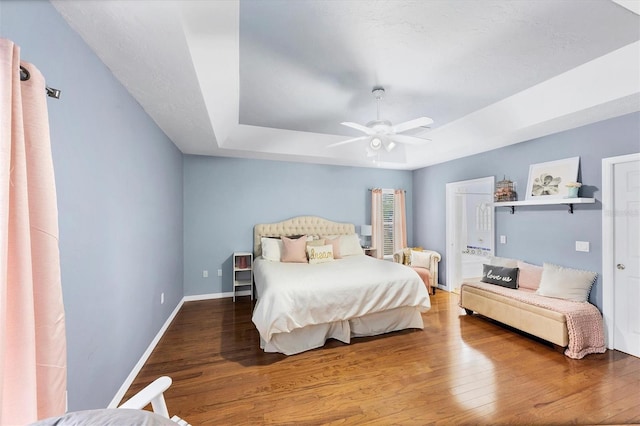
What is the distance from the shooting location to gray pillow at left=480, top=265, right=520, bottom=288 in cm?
338

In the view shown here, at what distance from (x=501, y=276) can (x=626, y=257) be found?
1.16 metres

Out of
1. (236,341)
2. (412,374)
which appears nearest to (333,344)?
(412,374)

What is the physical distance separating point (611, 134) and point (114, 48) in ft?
14.7

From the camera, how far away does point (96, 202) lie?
1675mm

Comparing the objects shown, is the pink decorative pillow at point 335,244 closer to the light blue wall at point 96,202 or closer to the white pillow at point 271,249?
the white pillow at point 271,249

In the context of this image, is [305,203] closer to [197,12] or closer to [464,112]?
[464,112]

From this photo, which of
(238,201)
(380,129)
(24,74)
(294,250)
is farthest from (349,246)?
(24,74)

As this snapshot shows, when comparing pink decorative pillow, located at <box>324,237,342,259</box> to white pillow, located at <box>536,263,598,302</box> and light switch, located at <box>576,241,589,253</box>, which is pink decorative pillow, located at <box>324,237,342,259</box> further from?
light switch, located at <box>576,241,589,253</box>

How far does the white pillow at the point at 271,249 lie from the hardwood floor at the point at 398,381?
1.26 metres

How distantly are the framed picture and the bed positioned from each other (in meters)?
1.98

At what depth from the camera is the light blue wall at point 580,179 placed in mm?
2742

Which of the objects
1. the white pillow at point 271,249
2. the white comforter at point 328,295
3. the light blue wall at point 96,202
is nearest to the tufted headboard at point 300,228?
the white pillow at point 271,249

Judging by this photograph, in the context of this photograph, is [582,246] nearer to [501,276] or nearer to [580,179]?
[580,179]

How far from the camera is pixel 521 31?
6.28 ft
